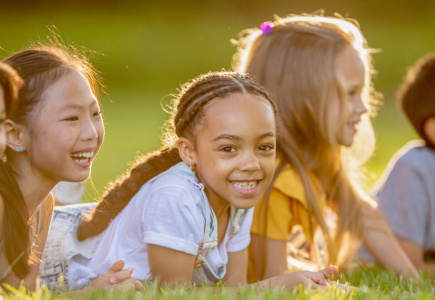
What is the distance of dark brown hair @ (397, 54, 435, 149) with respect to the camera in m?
3.42

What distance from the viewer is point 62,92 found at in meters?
1.92

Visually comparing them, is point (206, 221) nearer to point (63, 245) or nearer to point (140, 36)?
point (63, 245)

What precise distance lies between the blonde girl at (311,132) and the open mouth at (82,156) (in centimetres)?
107

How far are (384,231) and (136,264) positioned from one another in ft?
5.63

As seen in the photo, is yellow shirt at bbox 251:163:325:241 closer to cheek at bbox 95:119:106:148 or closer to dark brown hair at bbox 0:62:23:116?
cheek at bbox 95:119:106:148

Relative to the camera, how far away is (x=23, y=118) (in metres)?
1.86

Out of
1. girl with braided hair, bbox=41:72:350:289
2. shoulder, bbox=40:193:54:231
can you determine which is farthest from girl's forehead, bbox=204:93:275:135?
shoulder, bbox=40:193:54:231

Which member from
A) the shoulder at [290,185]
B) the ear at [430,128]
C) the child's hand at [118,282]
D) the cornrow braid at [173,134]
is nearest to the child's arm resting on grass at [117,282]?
the child's hand at [118,282]

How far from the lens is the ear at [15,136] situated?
1838 mm

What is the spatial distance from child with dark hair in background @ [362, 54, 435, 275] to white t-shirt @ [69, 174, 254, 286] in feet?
4.94

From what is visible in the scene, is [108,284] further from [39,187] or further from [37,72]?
[37,72]

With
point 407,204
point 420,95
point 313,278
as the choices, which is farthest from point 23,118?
point 420,95

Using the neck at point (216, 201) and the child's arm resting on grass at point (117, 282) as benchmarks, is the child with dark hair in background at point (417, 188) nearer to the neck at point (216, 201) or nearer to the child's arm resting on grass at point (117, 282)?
the neck at point (216, 201)

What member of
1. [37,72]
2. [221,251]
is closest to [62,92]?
[37,72]
